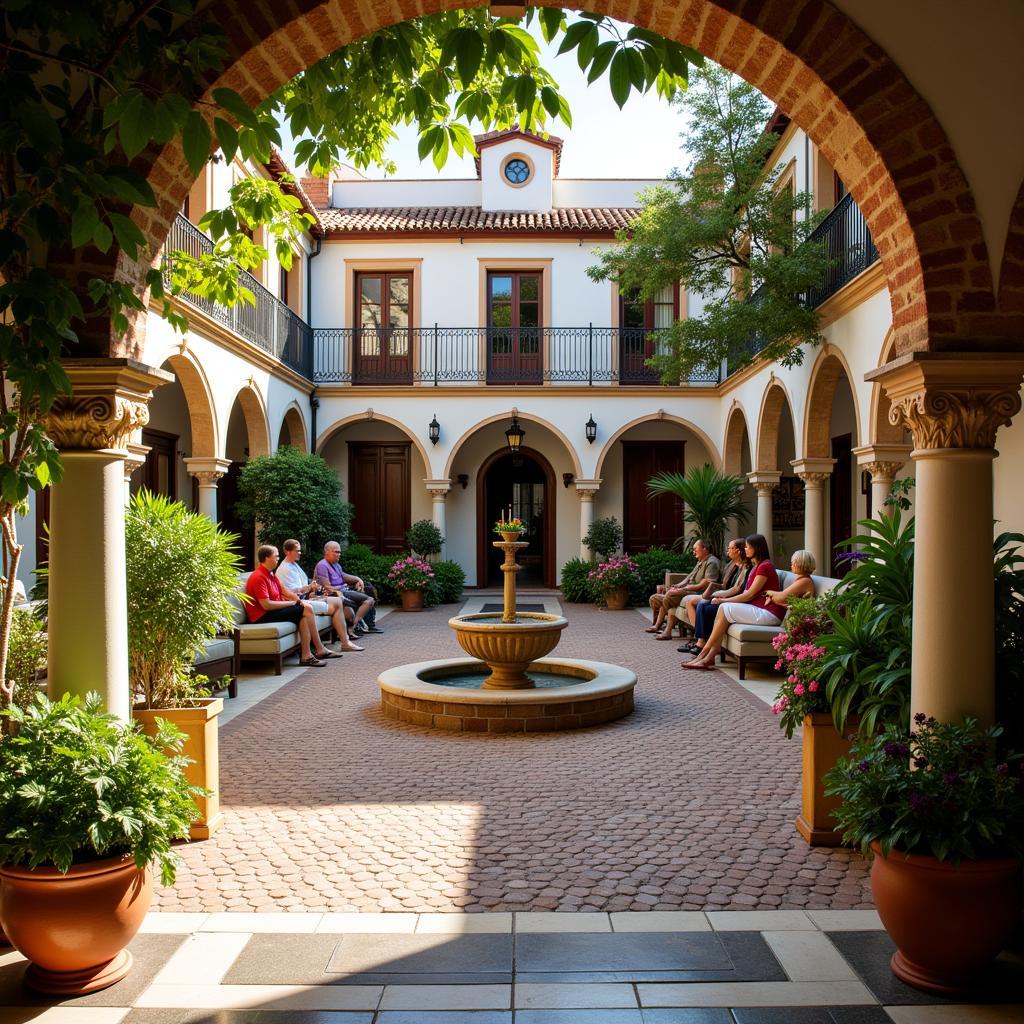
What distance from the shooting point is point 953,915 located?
2.94m

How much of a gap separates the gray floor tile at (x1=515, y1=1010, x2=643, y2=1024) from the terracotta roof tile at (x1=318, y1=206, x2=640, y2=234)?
15.9m

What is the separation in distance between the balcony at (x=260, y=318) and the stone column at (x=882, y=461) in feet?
22.8

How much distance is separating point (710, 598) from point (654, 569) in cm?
533

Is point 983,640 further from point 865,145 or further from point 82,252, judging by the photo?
point 82,252

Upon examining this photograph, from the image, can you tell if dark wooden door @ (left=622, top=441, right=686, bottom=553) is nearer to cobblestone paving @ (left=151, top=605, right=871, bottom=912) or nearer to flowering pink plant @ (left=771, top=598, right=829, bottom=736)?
cobblestone paving @ (left=151, top=605, right=871, bottom=912)

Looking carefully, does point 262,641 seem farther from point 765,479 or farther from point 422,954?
point 765,479

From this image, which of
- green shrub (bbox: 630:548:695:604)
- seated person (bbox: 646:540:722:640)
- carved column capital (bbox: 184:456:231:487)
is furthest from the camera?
green shrub (bbox: 630:548:695:604)

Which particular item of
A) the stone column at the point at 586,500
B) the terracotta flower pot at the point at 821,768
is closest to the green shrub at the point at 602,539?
the stone column at the point at 586,500

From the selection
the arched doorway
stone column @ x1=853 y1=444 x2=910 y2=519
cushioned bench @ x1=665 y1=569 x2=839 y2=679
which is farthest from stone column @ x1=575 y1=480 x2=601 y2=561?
cushioned bench @ x1=665 y1=569 x2=839 y2=679

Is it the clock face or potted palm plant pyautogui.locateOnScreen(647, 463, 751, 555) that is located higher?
the clock face

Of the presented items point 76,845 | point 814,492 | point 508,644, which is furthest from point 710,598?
point 76,845

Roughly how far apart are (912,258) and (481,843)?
321 centimetres

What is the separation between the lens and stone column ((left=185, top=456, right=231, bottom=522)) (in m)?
11.7

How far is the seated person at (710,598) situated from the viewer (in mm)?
9805
